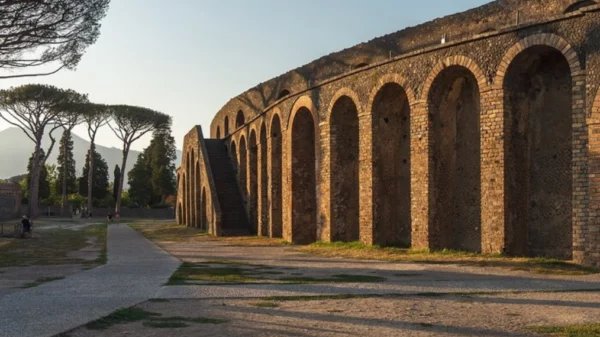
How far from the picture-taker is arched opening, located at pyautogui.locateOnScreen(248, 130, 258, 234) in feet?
78.3

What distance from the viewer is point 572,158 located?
34.9ft

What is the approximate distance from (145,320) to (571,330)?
362 cm

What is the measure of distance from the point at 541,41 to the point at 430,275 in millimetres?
4524

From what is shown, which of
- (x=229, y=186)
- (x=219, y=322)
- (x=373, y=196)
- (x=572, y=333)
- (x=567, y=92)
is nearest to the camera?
(x=572, y=333)

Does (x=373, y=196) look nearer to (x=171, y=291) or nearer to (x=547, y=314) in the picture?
(x=171, y=291)

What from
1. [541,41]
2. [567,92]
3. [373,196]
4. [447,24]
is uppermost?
[447,24]

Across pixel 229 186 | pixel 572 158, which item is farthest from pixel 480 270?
pixel 229 186

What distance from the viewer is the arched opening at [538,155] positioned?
11328 millimetres

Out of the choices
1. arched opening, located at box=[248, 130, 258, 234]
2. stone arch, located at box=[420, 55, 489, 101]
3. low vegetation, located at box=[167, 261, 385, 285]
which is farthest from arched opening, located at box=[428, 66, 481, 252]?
arched opening, located at box=[248, 130, 258, 234]

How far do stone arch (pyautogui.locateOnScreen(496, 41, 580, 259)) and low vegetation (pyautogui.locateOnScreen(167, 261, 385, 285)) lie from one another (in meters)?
3.96

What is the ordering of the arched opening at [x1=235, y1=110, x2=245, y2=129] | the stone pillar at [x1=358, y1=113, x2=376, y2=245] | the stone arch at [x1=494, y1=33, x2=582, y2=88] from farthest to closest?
1. the arched opening at [x1=235, y1=110, x2=245, y2=129]
2. the stone pillar at [x1=358, y1=113, x2=376, y2=245]
3. the stone arch at [x1=494, y1=33, x2=582, y2=88]

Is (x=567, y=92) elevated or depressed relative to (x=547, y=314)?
elevated

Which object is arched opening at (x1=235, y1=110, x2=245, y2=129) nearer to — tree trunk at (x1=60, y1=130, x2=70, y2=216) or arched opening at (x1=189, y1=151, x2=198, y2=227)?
arched opening at (x1=189, y1=151, x2=198, y2=227)

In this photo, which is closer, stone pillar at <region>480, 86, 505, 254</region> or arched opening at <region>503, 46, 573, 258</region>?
arched opening at <region>503, 46, 573, 258</region>
